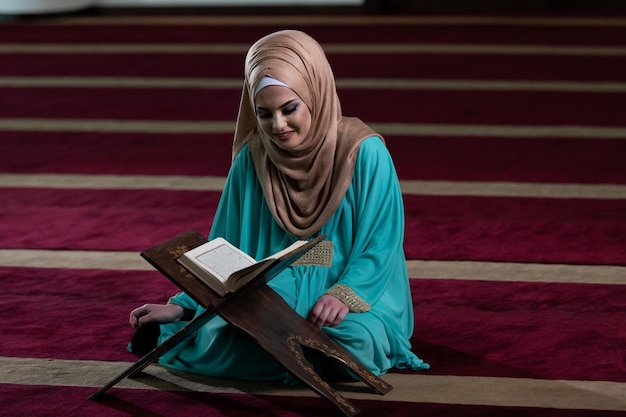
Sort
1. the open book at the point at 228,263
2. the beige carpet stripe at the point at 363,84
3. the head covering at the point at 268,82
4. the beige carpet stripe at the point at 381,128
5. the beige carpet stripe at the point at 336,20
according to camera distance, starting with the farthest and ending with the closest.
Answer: the beige carpet stripe at the point at 336,20 < the beige carpet stripe at the point at 363,84 < the beige carpet stripe at the point at 381,128 < the head covering at the point at 268,82 < the open book at the point at 228,263

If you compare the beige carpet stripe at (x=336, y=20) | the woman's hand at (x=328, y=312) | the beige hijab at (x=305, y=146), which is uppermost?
the beige hijab at (x=305, y=146)

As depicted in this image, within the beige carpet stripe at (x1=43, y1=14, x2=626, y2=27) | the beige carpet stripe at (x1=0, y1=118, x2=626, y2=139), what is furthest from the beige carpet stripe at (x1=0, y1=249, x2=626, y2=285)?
the beige carpet stripe at (x1=43, y1=14, x2=626, y2=27)

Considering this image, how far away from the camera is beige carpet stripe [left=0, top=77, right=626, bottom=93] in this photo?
603cm

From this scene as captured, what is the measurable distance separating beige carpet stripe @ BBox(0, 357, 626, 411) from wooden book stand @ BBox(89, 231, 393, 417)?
0.28ft

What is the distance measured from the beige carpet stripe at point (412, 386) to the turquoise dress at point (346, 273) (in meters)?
0.05

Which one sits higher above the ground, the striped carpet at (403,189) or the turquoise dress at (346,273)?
the turquoise dress at (346,273)

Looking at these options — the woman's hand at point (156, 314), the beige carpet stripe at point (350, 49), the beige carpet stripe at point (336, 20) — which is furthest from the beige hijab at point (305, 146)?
the beige carpet stripe at point (336, 20)

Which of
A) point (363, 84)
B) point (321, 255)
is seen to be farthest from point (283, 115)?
point (363, 84)

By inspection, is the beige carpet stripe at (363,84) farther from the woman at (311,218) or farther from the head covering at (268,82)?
the head covering at (268,82)

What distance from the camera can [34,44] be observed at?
7477mm

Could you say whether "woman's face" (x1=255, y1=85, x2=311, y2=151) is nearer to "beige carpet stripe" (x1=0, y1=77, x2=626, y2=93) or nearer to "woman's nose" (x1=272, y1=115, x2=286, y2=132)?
"woman's nose" (x1=272, y1=115, x2=286, y2=132)

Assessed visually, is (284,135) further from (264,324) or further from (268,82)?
(264,324)

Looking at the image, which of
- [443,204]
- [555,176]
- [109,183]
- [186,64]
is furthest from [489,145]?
[186,64]

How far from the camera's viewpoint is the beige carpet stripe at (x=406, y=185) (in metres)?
4.46
